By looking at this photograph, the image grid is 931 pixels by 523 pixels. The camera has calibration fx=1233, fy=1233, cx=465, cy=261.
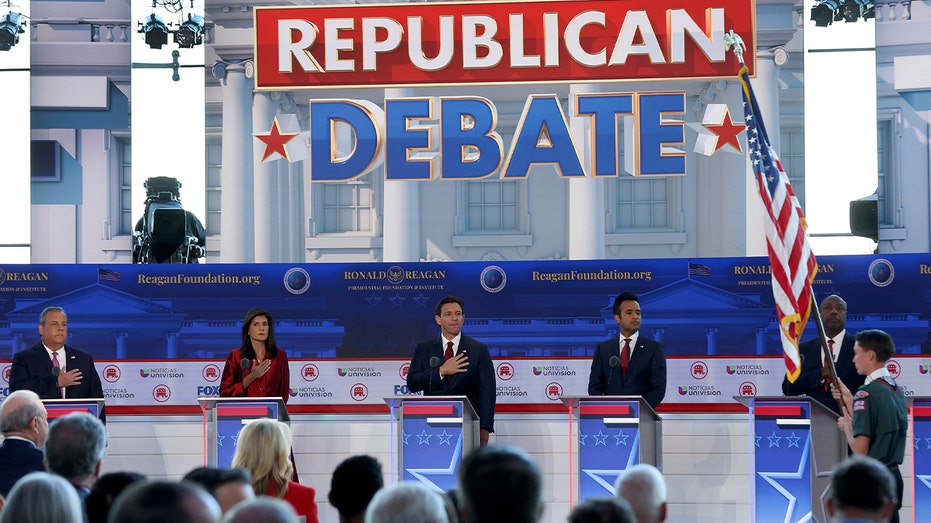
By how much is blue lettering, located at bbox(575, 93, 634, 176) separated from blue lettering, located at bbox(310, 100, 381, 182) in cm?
187

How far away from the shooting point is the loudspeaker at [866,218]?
1064 cm

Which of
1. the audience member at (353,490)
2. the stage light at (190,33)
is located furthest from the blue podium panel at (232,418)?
the stage light at (190,33)

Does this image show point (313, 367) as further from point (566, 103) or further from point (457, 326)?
point (566, 103)

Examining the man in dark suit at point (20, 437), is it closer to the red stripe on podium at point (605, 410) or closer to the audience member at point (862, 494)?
the audience member at point (862, 494)

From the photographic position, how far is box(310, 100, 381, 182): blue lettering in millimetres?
11008

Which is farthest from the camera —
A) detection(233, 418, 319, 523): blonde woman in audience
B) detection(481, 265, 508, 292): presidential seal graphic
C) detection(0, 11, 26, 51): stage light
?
detection(0, 11, 26, 51): stage light

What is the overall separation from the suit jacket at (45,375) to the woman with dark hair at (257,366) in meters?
1.04

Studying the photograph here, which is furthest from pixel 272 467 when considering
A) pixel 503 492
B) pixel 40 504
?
pixel 503 492

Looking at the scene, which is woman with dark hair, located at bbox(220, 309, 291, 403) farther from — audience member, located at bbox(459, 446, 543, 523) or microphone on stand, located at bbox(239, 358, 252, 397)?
audience member, located at bbox(459, 446, 543, 523)

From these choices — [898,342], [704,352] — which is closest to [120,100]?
[704,352]

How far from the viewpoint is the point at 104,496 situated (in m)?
3.94

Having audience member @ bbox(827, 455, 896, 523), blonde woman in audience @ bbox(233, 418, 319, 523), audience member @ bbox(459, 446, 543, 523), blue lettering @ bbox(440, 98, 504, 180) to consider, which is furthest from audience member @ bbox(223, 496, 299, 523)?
blue lettering @ bbox(440, 98, 504, 180)

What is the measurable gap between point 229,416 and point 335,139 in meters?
3.57

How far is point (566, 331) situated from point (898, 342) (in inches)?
101
